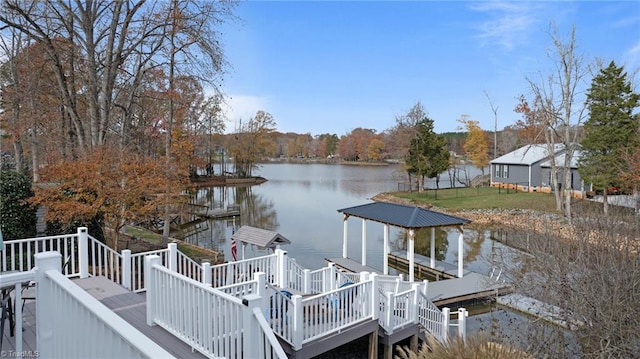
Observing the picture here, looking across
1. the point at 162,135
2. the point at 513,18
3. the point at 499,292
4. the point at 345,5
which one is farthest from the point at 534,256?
the point at 162,135

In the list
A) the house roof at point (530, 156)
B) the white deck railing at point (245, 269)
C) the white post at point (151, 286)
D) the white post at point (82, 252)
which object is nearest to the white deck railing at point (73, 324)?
the white post at point (151, 286)

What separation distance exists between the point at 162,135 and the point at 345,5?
13130 mm

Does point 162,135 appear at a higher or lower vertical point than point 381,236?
higher

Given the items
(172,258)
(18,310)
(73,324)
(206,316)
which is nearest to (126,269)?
(172,258)

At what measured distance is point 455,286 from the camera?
11977 millimetres

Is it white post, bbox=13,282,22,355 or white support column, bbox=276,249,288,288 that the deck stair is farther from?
white post, bbox=13,282,22,355

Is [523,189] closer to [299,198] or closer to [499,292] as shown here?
[299,198]

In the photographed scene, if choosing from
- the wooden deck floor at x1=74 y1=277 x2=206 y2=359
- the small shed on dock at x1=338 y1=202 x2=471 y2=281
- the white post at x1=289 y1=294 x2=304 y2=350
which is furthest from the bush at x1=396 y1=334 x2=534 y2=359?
the small shed on dock at x1=338 y1=202 x2=471 y2=281

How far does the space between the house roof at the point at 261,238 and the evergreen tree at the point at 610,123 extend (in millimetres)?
16646

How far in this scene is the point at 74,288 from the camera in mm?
2336

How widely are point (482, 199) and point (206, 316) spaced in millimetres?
25782

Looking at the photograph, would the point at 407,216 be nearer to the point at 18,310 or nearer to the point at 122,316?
the point at 122,316

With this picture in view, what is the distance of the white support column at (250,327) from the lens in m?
3.70

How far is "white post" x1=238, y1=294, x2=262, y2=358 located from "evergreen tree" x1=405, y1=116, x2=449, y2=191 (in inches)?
1163
